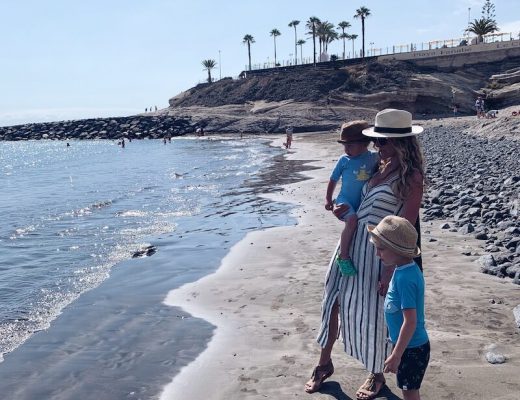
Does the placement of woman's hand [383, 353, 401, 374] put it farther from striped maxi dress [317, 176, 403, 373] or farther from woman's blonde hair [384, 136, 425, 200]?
woman's blonde hair [384, 136, 425, 200]

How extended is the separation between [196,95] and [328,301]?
81921mm

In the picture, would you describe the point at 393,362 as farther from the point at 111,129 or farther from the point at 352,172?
the point at 111,129

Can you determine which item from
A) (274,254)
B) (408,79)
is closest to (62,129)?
(408,79)

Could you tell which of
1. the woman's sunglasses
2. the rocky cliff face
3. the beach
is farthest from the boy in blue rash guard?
the rocky cliff face

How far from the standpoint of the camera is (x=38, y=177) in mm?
34844

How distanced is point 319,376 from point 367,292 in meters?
0.99

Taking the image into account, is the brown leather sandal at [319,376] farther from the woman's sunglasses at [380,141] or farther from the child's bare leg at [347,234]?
the woman's sunglasses at [380,141]

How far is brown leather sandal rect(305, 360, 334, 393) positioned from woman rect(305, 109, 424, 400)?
0.34m

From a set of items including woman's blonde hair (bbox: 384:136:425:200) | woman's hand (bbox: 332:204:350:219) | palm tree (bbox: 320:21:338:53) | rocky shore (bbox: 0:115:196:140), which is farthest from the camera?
palm tree (bbox: 320:21:338:53)

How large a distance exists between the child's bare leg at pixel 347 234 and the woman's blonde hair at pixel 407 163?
1.35 ft

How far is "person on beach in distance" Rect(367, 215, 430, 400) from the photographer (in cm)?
332

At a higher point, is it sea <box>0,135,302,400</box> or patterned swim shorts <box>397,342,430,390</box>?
patterned swim shorts <box>397,342,430,390</box>

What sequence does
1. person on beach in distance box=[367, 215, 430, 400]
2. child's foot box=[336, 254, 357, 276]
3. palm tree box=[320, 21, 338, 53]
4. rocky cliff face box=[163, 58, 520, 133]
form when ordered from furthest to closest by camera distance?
palm tree box=[320, 21, 338, 53] < rocky cliff face box=[163, 58, 520, 133] < child's foot box=[336, 254, 357, 276] < person on beach in distance box=[367, 215, 430, 400]

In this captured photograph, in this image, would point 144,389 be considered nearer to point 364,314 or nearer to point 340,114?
point 364,314
